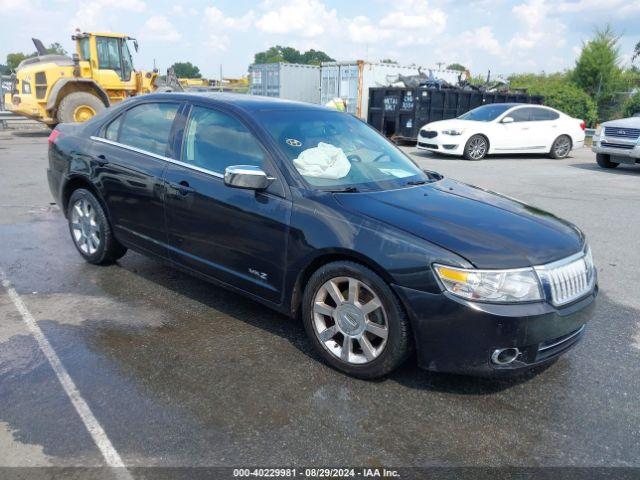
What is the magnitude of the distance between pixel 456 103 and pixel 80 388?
17247mm

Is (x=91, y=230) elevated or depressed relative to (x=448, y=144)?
depressed

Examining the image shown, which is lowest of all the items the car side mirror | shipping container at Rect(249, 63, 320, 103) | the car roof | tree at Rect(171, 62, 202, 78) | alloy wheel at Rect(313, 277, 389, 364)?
alloy wheel at Rect(313, 277, 389, 364)

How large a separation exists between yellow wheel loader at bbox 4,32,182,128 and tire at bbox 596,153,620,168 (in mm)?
13260

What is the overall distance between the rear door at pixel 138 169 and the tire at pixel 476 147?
36.8 ft

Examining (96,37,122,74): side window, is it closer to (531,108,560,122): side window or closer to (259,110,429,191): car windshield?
(531,108,560,122): side window

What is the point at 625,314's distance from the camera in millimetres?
4410

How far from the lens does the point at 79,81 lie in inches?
624

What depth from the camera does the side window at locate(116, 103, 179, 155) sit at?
4.32 meters

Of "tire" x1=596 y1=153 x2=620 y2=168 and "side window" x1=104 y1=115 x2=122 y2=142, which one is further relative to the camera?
"tire" x1=596 y1=153 x2=620 y2=168

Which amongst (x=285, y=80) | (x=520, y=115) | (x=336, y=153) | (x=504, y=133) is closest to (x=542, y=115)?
(x=520, y=115)

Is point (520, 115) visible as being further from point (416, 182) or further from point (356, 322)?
point (356, 322)

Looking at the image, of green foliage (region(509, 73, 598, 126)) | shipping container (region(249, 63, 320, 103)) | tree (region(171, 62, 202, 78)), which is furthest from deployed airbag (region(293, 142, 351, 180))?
tree (region(171, 62, 202, 78))

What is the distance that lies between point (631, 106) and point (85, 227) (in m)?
28.1

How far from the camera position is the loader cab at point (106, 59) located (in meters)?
16.4
